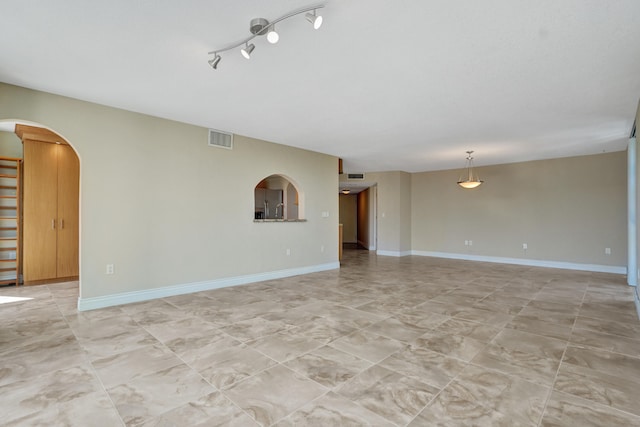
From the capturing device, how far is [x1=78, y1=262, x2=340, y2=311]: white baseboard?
3.79 metres

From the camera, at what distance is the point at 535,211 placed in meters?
7.32

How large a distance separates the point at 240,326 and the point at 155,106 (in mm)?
2904

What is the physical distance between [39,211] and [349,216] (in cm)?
995

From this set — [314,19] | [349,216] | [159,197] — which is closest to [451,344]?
[314,19]

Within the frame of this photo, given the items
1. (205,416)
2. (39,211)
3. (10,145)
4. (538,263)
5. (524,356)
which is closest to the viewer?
(205,416)

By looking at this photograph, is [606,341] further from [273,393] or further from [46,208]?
[46,208]

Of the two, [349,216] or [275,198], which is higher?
[275,198]

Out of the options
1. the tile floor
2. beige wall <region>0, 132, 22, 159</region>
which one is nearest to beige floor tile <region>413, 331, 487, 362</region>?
the tile floor

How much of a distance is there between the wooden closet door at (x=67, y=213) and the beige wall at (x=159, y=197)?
7.92 feet

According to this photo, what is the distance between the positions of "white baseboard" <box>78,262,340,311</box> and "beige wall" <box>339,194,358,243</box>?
687cm

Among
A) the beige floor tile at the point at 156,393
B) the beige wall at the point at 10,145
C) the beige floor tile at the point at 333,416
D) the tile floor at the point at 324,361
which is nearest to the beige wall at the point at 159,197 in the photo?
the tile floor at the point at 324,361

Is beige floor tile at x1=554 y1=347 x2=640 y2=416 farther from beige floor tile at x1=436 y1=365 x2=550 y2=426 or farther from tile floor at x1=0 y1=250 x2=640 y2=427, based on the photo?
beige floor tile at x1=436 y1=365 x2=550 y2=426

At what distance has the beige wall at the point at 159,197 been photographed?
372 cm

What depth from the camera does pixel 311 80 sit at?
3.14 m
